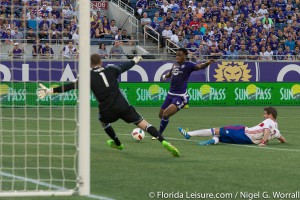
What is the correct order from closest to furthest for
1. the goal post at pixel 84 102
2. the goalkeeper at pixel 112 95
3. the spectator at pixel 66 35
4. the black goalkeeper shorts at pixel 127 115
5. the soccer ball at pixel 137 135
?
the goal post at pixel 84 102, the spectator at pixel 66 35, the goalkeeper at pixel 112 95, the black goalkeeper shorts at pixel 127 115, the soccer ball at pixel 137 135

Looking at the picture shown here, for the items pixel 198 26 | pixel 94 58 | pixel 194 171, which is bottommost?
pixel 194 171

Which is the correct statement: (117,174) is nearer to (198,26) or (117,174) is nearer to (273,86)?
(273,86)

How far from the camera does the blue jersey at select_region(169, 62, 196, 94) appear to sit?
20.2 m

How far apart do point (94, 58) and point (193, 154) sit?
2.83 m

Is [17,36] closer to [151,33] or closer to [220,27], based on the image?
[151,33]

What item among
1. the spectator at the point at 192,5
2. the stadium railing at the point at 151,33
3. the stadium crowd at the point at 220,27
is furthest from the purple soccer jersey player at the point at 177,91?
the spectator at the point at 192,5

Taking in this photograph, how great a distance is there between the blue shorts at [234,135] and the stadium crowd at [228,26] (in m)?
19.5

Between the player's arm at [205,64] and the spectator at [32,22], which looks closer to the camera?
the spectator at [32,22]

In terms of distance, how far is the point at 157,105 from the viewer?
3519 cm

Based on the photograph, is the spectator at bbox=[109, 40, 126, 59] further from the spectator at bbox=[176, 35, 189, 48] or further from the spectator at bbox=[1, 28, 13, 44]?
the spectator at bbox=[1, 28, 13, 44]

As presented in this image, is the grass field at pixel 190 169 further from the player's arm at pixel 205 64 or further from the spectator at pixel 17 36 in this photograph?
the spectator at pixel 17 36

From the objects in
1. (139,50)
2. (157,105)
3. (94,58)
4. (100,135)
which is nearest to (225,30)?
(139,50)

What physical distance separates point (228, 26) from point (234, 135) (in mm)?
23943

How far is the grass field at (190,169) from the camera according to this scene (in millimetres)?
11281
